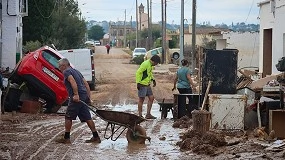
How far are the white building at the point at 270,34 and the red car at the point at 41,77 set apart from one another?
849 centimetres

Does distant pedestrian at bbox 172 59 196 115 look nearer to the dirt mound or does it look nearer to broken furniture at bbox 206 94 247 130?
broken furniture at bbox 206 94 247 130

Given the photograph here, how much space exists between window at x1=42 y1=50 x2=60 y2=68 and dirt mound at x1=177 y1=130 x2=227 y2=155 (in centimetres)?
704

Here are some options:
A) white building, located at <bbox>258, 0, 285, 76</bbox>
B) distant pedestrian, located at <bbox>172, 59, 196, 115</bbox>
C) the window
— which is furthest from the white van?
distant pedestrian, located at <bbox>172, 59, 196, 115</bbox>

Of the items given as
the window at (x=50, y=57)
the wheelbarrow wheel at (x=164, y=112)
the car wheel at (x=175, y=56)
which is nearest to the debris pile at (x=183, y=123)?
the wheelbarrow wheel at (x=164, y=112)

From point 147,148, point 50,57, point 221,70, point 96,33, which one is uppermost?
point 96,33

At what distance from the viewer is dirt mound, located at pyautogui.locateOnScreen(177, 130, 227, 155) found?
1098cm

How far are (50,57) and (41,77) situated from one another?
0.84 m

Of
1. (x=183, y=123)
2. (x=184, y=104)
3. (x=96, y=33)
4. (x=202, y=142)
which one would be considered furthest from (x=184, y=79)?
(x=96, y=33)

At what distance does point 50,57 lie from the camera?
1831 centimetres

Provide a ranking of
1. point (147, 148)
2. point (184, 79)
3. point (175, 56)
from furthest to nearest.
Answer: point (175, 56) < point (184, 79) < point (147, 148)

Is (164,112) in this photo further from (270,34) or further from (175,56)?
Answer: (175,56)

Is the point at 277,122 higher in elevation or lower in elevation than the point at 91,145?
higher

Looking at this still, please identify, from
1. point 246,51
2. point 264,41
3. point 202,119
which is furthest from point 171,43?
point 202,119

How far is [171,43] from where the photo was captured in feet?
269
